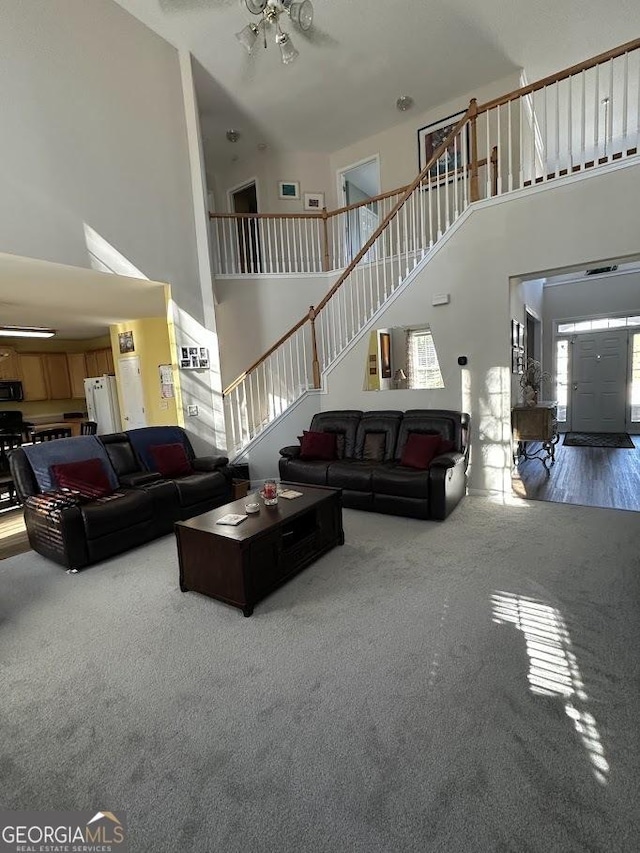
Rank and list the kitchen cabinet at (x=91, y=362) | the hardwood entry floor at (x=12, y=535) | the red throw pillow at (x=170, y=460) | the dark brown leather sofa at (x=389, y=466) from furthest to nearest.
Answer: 1. the kitchen cabinet at (x=91, y=362)
2. the red throw pillow at (x=170, y=460)
3. the dark brown leather sofa at (x=389, y=466)
4. the hardwood entry floor at (x=12, y=535)

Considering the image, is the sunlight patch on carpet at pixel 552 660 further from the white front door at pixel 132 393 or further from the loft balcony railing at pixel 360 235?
the white front door at pixel 132 393

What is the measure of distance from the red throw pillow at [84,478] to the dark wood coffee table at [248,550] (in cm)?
132

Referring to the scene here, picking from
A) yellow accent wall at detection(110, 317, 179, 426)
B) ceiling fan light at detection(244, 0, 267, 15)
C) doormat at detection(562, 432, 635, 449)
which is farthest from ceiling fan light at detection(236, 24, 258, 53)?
doormat at detection(562, 432, 635, 449)

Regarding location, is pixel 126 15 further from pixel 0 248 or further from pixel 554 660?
pixel 554 660

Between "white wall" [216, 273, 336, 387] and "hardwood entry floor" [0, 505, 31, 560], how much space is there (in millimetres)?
3222

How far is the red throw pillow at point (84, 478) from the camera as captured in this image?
3535 mm

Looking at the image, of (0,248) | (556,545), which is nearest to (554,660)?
(556,545)

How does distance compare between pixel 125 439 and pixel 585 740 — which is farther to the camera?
pixel 125 439

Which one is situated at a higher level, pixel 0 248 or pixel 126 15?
pixel 126 15

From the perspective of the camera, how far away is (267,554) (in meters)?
2.64

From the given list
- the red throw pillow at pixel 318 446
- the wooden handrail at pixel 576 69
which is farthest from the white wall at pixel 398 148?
the red throw pillow at pixel 318 446

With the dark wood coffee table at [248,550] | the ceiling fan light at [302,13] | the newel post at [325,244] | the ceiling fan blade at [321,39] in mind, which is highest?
the ceiling fan blade at [321,39]

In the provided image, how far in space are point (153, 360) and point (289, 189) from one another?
12.7ft

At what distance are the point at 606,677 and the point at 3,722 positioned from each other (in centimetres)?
267
